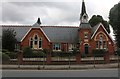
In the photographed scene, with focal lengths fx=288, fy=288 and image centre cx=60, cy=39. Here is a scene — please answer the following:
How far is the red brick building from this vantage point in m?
62.6

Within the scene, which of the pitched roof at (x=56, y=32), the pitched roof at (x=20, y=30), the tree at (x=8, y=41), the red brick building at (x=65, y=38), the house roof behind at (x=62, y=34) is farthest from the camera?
the house roof behind at (x=62, y=34)

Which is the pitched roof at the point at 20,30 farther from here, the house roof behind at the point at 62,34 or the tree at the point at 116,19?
the tree at the point at 116,19

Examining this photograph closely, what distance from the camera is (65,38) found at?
65.8 metres

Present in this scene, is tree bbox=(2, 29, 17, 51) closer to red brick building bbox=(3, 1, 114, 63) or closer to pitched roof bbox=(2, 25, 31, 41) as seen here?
red brick building bbox=(3, 1, 114, 63)

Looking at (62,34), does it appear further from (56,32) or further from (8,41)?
(8,41)

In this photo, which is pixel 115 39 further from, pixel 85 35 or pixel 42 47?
pixel 42 47

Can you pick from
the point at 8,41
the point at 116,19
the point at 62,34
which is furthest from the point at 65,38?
the point at 8,41

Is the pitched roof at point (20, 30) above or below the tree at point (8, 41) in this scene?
above

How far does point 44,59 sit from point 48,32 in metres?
31.9

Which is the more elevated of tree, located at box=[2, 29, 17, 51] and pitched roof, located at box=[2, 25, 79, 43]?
pitched roof, located at box=[2, 25, 79, 43]

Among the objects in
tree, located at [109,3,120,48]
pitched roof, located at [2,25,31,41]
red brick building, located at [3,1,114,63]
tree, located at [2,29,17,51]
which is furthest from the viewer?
tree, located at [109,3,120,48]

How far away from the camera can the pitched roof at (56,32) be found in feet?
213

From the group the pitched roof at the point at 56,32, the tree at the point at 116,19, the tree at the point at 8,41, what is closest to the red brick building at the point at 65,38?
the pitched roof at the point at 56,32

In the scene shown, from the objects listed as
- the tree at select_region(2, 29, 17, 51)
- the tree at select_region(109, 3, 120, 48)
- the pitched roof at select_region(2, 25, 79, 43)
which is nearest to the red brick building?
the pitched roof at select_region(2, 25, 79, 43)
